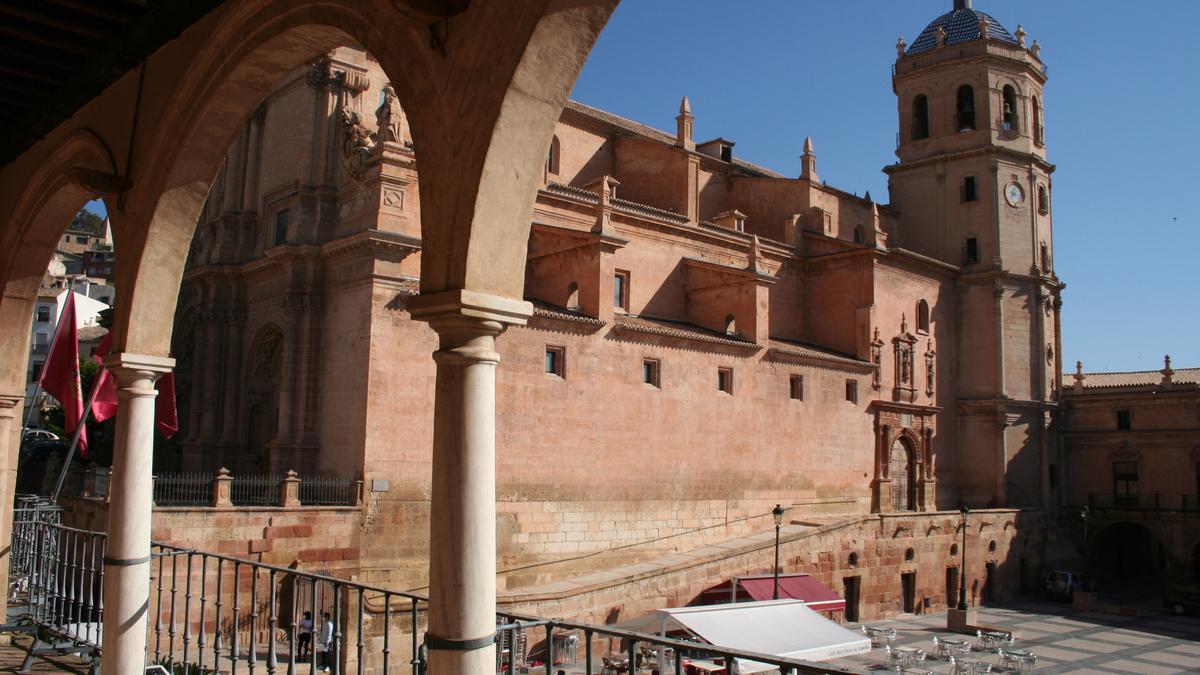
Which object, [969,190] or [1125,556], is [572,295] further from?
[1125,556]

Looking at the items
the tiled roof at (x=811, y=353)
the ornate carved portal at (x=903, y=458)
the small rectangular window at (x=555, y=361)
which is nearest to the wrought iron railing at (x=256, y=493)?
the small rectangular window at (x=555, y=361)

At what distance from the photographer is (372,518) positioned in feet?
58.5

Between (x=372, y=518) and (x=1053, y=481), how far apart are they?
26.8 metres

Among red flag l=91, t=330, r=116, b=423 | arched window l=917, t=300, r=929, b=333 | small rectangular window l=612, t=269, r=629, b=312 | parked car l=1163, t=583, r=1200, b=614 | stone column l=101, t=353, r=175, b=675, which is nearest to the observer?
stone column l=101, t=353, r=175, b=675

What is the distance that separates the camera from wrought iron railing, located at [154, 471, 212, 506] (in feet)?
55.4

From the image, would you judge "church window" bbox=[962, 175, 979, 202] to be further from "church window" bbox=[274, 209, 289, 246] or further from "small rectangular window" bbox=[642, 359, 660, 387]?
"church window" bbox=[274, 209, 289, 246]

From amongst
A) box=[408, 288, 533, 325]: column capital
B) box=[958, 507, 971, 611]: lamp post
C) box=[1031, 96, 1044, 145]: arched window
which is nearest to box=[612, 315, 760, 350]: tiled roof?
box=[958, 507, 971, 611]: lamp post

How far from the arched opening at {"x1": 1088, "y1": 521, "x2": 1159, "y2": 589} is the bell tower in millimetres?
5009

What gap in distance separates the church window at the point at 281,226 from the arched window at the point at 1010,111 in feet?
82.8

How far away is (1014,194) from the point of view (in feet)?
113

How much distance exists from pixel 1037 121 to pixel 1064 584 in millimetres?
16431

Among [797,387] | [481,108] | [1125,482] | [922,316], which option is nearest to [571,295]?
[797,387]

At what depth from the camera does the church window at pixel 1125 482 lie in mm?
35625

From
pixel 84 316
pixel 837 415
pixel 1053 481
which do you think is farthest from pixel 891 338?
pixel 84 316
